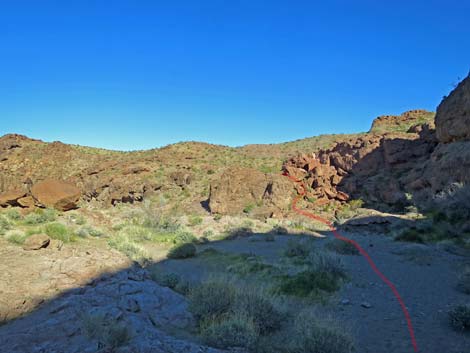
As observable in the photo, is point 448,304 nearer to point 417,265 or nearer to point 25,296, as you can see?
point 417,265

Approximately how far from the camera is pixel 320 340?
429cm

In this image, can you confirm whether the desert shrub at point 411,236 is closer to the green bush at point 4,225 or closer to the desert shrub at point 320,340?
the desert shrub at point 320,340

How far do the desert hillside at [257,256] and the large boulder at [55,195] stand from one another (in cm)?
8

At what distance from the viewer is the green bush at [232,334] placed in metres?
4.43

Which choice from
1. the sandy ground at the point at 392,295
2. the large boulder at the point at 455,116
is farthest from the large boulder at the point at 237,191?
the large boulder at the point at 455,116

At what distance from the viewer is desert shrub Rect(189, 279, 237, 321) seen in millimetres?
5518

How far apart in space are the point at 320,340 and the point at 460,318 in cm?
286

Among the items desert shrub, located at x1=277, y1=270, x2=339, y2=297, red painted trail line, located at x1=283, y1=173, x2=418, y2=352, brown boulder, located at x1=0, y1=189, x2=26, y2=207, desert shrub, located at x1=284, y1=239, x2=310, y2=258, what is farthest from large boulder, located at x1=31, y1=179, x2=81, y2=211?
desert shrub, located at x1=277, y1=270, x2=339, y2=297

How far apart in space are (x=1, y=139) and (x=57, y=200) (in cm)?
3630

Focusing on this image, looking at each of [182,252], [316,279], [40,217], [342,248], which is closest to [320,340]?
[316,279]

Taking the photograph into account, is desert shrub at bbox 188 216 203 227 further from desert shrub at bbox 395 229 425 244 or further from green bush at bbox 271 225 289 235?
desert shrub at bbox 395 229 425 244

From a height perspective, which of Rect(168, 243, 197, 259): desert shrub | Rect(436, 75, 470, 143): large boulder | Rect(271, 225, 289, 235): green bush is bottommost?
Rect(168, 243, 197, 259): desert shrub

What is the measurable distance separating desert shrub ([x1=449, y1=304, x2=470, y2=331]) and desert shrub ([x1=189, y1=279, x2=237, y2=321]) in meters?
3.62

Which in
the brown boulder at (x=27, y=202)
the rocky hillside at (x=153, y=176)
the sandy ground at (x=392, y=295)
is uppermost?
the rocky hillside at (x=153, y=176)
